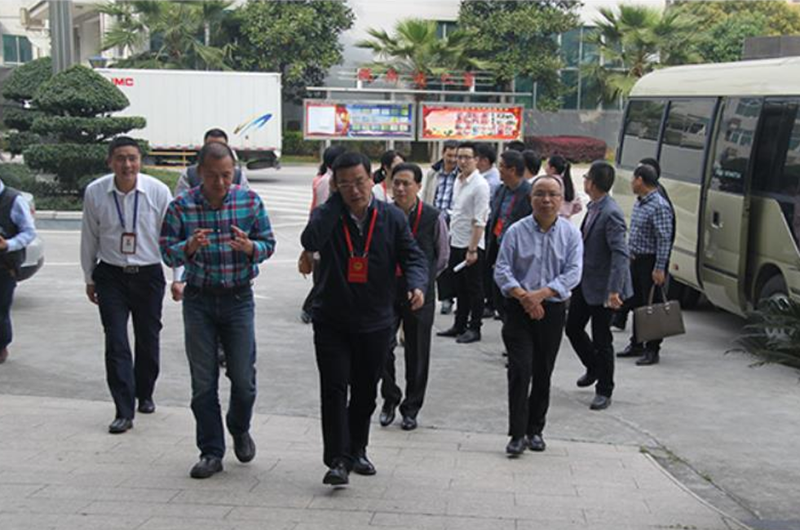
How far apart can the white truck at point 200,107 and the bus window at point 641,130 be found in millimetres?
18906

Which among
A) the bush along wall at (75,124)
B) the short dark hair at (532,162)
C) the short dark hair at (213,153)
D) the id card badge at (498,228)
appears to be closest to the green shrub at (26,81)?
the bush along wall at (75,124)

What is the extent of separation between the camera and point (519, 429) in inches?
258

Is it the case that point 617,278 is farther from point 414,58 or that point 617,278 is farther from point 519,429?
point 414,58

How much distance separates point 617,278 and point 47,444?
422 cm

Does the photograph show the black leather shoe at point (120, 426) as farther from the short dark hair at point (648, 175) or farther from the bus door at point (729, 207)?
the bus door at point (729, 207)

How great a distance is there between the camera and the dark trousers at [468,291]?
33.9 feet

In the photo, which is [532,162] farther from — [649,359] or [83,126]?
[83,126]

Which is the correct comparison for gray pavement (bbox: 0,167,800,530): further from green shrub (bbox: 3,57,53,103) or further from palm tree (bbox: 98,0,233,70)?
palm tree (bbox: 98,0,233,70)

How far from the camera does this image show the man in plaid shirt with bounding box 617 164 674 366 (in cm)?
948

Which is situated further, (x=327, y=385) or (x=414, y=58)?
(x=414, y=58)

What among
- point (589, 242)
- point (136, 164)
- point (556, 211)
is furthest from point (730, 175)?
point (136, 164)

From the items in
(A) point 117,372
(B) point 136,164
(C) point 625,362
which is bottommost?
(C) point 625,362

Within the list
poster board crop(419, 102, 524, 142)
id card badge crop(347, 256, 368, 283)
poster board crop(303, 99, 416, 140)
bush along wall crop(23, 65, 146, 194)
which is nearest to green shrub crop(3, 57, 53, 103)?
bush along wall crop(23, 65, 146, 194)

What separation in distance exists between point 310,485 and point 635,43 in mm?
34697
